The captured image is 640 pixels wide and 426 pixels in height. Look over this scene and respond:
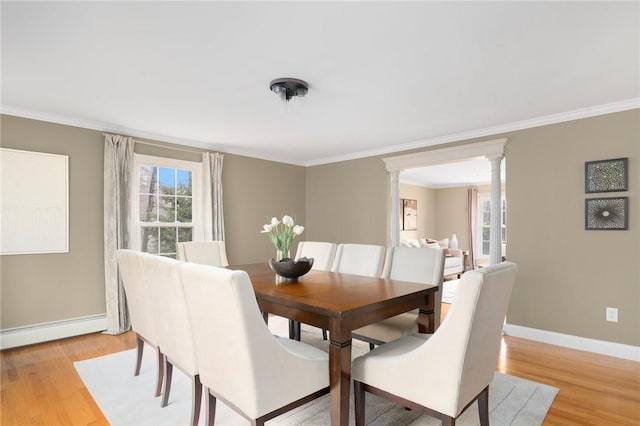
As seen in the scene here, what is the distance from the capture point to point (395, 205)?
17.3 feet

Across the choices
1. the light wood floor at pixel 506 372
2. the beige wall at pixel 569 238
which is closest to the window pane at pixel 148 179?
the light wood floor at pixel 506 372

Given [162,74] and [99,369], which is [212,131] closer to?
[162,74]

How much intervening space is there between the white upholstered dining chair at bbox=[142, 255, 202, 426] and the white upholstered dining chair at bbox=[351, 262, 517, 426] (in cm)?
91

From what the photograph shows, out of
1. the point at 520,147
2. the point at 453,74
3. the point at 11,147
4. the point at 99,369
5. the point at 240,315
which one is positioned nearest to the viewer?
the point at 240,315

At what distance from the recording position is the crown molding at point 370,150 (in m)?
3.42

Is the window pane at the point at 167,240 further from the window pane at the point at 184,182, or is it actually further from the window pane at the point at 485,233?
the window pane at the point at 485,233

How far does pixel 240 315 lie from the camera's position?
58.0 inches

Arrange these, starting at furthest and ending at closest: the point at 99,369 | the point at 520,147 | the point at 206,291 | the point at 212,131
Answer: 1. the point at 212,131
2. the point at 520,147
3. the point at 99,369
4. the point at 206,291

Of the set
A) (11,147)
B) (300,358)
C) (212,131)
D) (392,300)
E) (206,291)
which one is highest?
(212,131)

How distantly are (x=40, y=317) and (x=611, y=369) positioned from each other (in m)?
5.52

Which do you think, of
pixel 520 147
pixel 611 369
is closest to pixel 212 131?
pixel 520 147

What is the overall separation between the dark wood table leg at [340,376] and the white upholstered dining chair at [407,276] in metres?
0.73

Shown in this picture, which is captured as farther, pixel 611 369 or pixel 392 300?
pixel 611 369

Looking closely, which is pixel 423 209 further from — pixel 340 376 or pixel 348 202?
pixel 340 376
